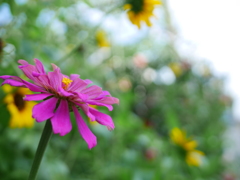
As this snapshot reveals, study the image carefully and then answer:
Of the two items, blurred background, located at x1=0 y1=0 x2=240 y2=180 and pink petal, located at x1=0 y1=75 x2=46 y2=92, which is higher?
blurred background, located at x1=0 y1=0 x2=240 y2=180

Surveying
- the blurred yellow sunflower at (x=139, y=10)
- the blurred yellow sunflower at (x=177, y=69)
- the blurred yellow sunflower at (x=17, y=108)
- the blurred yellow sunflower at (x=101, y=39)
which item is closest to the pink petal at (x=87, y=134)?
the blurred yellow sunflower at (x=17, y=108)

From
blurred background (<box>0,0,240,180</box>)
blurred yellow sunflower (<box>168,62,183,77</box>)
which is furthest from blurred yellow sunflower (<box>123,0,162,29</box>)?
blurred yellow sunflower (<box>168,62,183,77</box>)

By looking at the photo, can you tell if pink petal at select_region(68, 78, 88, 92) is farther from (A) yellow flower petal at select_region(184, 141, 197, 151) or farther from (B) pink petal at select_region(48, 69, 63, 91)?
(A) yellow flower petal at select_region(184, 141, 197, 151)

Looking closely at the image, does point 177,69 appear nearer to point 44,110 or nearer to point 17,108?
point 17,108

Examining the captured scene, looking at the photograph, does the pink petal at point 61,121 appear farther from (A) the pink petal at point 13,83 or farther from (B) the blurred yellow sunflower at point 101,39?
(B) the blurred yellow sunflower at point 101,39

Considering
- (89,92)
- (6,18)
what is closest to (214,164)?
(6,18)

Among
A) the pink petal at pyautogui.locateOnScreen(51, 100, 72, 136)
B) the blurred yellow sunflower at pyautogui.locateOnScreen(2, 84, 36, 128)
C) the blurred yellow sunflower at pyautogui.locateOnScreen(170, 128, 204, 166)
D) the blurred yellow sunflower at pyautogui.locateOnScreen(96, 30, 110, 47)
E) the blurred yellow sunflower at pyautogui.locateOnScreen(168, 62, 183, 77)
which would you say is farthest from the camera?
the blurred yellow sunflower at pyautogui.locateOnScreen(168, 62, 183, 77)

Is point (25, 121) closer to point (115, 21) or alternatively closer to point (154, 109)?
point (115, 21)

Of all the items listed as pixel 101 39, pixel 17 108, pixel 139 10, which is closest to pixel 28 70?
pixel 17 108
